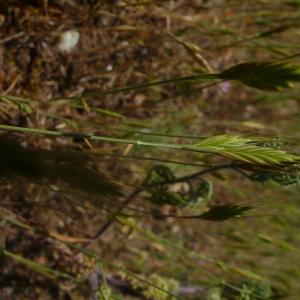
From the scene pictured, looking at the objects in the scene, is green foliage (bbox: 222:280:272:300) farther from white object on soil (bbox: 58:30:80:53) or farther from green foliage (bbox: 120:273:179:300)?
white object on soil (bbox: 58:30:80:53)

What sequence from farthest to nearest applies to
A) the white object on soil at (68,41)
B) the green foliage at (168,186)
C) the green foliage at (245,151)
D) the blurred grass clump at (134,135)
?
the white object on soil at (68,41), the blurred grass clump at (134,135), the green foliage at (168,186), the green foliage at (245,151)

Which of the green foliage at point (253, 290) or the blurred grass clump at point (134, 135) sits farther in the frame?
the blurred grass clump at point (134, 135)

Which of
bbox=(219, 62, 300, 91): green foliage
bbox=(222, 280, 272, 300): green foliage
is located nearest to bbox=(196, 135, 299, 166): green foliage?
bbox=(219, 62, 300, 91): green foliage

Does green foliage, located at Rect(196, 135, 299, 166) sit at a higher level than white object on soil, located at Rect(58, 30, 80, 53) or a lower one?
higher

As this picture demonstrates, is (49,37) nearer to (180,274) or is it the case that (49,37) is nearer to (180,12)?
(180,12)

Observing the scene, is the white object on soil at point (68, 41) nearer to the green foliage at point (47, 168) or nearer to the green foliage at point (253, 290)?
the green foliage at point (253, 290)

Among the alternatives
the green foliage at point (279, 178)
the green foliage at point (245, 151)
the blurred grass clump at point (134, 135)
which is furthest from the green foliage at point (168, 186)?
the green foliage at point (245, 151)

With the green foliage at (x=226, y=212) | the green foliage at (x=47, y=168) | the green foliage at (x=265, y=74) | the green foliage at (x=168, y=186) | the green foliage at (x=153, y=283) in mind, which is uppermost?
the green foliage at (x=47, y=168)
